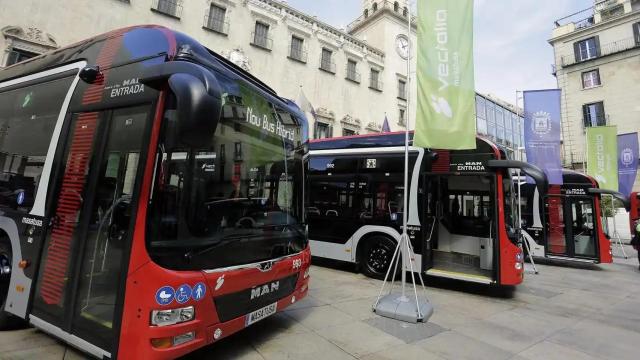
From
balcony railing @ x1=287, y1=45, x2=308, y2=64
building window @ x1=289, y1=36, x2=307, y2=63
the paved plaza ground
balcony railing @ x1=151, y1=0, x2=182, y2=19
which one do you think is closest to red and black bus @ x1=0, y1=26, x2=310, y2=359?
the paved plaza ground

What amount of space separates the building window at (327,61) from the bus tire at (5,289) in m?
22.5

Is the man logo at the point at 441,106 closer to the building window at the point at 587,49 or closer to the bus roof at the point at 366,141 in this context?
the bus roof at the point at 366,141

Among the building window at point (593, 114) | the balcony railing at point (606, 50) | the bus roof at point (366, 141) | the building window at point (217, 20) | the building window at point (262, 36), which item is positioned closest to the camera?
the bus roof at point (366, 141)

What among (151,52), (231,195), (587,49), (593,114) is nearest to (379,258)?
(231,195)

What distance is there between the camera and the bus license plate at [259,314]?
134 inches

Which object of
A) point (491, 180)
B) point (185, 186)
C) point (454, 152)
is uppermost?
point (454, 152)

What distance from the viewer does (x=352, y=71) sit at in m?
26.3

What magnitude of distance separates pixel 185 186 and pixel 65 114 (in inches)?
76.1

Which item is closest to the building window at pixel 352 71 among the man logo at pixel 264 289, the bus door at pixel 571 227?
the bus door at pixel 571 227

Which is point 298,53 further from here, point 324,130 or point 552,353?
point 552,353

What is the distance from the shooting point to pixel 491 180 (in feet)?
22.4

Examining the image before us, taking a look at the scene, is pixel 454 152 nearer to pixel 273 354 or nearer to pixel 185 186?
pixel 273 354

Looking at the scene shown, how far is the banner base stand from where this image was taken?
5094mm

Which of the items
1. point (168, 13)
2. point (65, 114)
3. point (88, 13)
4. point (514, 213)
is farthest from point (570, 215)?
point (88, 13)
